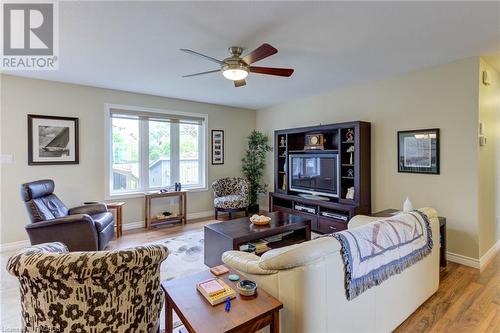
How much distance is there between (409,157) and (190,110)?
411 cm

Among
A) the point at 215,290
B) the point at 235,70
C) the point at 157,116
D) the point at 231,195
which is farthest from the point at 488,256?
the point at 157,116

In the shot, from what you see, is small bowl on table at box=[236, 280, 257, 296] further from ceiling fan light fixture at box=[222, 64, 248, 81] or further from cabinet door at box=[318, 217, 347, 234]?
cabinet door at box=[318, 217, 347, 234]

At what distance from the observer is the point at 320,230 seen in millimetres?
4332

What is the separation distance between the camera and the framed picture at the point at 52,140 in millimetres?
3885

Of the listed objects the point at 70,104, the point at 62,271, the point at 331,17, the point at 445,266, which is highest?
the point at 331,17

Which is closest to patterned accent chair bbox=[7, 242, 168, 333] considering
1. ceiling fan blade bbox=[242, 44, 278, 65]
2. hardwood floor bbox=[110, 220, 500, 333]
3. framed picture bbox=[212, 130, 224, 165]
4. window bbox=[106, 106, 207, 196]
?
ceiling fan blade bbox=[242, 44, 278, 65]

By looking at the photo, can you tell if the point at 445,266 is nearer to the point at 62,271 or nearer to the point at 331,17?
the point at 331,17

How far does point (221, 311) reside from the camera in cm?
129

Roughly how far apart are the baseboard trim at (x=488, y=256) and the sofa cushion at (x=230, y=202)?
145 inches

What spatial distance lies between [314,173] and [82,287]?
3942mm

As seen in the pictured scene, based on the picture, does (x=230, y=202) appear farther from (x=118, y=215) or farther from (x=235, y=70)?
(x=235, y=70)

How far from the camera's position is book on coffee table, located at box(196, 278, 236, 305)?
1364 millimetres

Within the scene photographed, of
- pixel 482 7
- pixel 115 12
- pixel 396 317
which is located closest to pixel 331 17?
pixel 482 7

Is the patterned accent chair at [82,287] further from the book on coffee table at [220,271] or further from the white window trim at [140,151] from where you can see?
the white window trim at [140,151]
